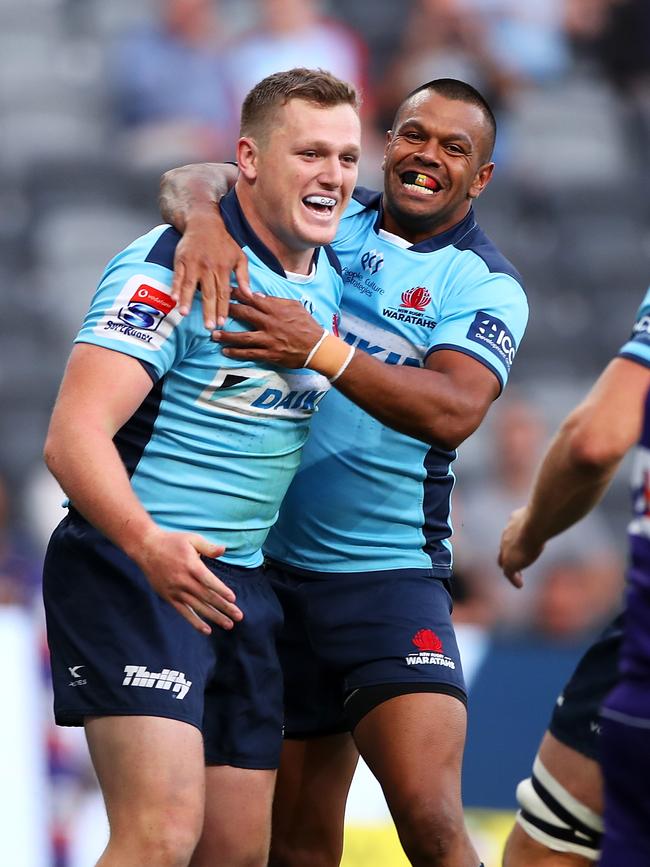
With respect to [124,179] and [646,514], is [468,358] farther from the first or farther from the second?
[124,179]

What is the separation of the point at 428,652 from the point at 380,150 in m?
6.34

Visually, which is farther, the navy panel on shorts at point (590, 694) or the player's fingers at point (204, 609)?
the navy panel on shorts at point (590, 694)

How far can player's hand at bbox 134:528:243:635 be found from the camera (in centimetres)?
341

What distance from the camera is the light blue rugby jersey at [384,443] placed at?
457 cm

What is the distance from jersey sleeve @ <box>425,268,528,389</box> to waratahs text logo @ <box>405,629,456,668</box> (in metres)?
0.78

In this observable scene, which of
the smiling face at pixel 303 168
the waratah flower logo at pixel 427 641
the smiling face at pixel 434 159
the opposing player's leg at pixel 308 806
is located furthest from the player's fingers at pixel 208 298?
the opposing player's leg at pixel 308 806

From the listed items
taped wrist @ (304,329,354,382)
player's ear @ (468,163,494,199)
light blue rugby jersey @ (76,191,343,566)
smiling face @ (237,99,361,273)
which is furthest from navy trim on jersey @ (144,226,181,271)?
player's ear @ (468,163,494,199)

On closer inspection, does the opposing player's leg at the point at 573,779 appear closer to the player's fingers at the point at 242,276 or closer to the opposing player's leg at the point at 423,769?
the opposing player's leg at the point at 423,769

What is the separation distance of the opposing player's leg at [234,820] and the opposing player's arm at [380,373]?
1062 millimetres

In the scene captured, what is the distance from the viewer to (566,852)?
152 inches

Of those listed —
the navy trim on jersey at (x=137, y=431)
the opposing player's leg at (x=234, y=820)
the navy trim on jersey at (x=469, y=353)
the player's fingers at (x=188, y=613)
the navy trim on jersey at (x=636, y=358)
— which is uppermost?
the navy trim on jersey at (x=636, y=358)

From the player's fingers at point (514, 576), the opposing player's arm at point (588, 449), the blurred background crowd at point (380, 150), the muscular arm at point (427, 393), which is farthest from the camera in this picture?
the blurred background crowd at point (380, 150)

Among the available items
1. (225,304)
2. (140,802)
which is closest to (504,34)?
(225,304)

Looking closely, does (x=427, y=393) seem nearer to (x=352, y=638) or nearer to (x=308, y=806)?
(x=352, y=638)
